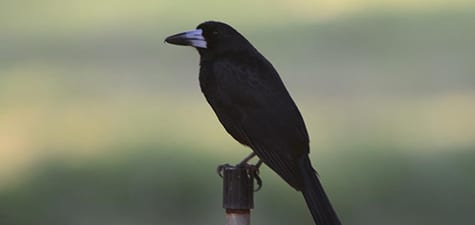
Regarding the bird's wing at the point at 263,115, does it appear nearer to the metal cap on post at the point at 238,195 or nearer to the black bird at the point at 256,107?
the black bird at the point at 256,107

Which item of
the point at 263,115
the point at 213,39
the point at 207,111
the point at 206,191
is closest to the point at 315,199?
the point at 263,115

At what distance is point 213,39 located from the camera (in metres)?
6.00

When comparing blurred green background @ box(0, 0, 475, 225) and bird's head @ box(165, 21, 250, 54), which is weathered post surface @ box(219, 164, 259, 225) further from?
blurred green background @ box(0, 0, 475, 225)

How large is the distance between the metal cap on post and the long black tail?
0.29 m

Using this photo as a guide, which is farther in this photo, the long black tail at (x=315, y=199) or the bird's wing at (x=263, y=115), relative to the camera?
the bird's wing at (x=263, y=115)

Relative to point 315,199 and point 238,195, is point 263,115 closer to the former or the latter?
point 315,199

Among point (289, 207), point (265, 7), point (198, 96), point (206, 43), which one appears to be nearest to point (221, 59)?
point (206, 43)

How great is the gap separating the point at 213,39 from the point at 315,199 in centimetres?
116

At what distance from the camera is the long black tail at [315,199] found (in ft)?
16.6

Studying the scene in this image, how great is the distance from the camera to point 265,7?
14086 mm

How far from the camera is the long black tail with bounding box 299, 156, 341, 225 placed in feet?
16.6

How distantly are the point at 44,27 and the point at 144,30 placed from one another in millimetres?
1170

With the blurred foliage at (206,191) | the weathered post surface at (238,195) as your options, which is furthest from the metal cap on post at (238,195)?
the blurred foliage at (206,191)

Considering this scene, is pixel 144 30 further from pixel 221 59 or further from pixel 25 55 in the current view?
pixel 221 59
